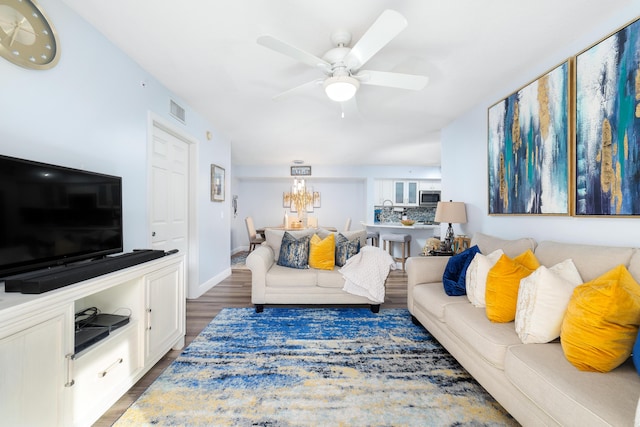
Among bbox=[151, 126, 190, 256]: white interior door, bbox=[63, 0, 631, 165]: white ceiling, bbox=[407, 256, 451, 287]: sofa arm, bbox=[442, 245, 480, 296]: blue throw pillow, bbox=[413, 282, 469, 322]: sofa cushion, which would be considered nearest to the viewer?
bbox=[63, 0, 631, 165]: white ceiling

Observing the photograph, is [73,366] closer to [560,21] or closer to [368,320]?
[368,320]

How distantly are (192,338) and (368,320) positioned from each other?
65.4 inches

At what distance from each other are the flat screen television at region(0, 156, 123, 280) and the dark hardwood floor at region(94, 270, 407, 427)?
2.87ft

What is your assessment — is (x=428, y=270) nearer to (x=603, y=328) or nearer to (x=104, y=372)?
(x=603, y=328)

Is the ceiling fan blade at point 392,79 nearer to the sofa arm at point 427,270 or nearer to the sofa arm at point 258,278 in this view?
the sofa arm at point 427,270

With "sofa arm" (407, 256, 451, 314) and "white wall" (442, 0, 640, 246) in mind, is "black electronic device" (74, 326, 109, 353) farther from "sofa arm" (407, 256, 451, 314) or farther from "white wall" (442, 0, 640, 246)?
"white wall" (442, 0, 640, 246)

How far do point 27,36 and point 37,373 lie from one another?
1683 mm

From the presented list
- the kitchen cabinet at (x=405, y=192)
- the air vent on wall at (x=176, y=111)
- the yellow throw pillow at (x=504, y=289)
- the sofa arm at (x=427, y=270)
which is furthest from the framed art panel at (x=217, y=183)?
the kitchen cabinet at (x=405, y=192)

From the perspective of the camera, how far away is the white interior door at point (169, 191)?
2.73m

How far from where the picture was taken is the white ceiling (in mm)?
1665

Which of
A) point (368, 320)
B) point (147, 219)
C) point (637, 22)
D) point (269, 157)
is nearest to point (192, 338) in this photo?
point (147, 219)

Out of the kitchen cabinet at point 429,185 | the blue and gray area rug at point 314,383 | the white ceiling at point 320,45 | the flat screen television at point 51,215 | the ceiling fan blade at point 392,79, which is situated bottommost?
the blue and gray area rug at point 314,383

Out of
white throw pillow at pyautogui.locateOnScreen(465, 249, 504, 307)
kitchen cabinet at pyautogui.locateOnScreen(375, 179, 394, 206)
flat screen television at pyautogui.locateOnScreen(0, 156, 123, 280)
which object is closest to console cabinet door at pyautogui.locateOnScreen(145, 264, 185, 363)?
flat screen television at pyautogui.locateOnScreen(0, 156, 123, 280)

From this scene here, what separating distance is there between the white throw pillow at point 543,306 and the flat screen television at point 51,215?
8.19 feet
